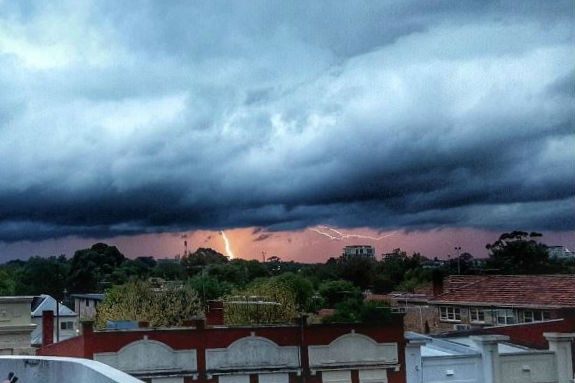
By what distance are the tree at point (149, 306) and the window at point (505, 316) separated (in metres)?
21.9

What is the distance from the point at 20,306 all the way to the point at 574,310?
2864 centimetres

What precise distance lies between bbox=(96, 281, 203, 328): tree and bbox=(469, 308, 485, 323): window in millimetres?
20479

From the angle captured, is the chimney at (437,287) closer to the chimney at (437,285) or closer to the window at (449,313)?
the chimney at (437,285)

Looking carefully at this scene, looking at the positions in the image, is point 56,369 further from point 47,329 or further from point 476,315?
point 476,315

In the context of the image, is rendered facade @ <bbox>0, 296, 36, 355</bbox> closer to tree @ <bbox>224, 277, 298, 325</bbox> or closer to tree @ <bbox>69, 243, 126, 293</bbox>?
tree @ <bbox>224, 277, 298, 325</bbox>

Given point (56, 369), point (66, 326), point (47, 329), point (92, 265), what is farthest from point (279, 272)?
point (56, 369)

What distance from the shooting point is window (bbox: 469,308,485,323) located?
59794 mm

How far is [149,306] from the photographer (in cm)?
6238

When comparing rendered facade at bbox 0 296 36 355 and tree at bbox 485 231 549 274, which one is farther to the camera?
tree at bbox 485 231 549 274

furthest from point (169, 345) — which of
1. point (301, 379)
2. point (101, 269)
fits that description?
point (101, 269)

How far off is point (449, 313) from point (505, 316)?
7.26 m

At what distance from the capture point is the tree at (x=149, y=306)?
59.0 meters

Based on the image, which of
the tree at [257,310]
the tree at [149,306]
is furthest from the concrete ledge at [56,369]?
the tree at [149,306]

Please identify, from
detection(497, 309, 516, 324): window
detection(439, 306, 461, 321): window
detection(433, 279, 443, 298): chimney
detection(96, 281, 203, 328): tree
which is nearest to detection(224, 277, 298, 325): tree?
detection(96, 281, 203, 328): tree
